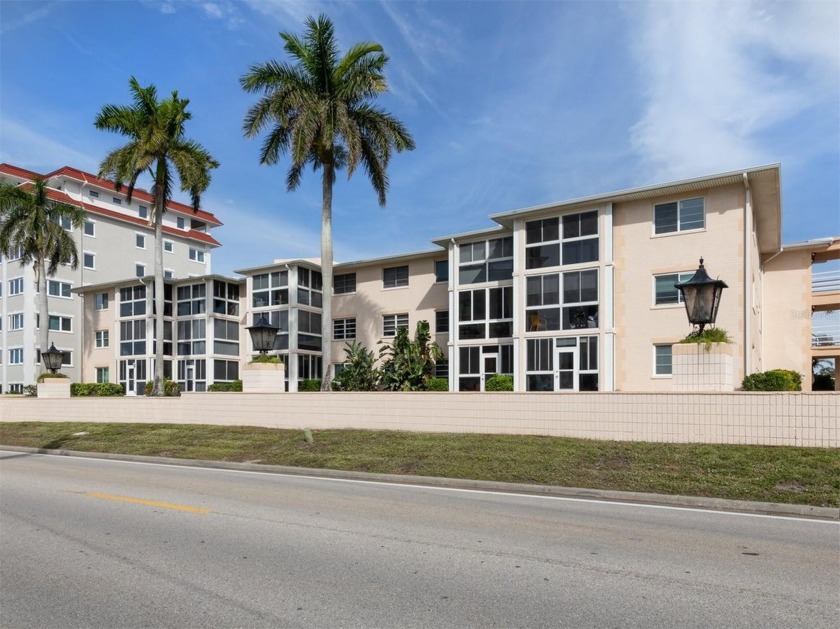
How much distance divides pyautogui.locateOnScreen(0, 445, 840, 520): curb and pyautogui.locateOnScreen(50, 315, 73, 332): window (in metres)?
42.7

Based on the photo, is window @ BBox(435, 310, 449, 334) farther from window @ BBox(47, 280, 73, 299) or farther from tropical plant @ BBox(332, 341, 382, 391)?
window @ BBox(47, 280, 73, 299)

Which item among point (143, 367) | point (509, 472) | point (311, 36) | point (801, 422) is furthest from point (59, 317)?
point (801, 422)

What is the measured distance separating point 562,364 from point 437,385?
6518mm

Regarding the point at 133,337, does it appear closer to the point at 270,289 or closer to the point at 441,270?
the point at 270,289

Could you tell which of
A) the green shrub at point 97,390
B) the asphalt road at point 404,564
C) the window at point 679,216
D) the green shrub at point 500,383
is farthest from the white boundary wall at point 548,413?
the green shrub at point 97,390

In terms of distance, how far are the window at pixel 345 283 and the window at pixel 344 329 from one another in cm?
176

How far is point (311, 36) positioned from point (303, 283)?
1634cm

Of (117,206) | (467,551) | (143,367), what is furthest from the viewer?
(117,206)

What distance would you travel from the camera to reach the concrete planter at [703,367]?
46.2 feet

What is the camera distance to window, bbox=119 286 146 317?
46.3 m

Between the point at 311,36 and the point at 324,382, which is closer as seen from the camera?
the point at 324,382

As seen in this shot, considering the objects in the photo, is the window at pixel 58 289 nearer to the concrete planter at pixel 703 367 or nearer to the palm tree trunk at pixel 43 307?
the palm tree trunk at pixel 43 307

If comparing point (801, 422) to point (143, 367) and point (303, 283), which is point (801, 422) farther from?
point (143, 367)

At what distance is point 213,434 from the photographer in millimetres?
20344
